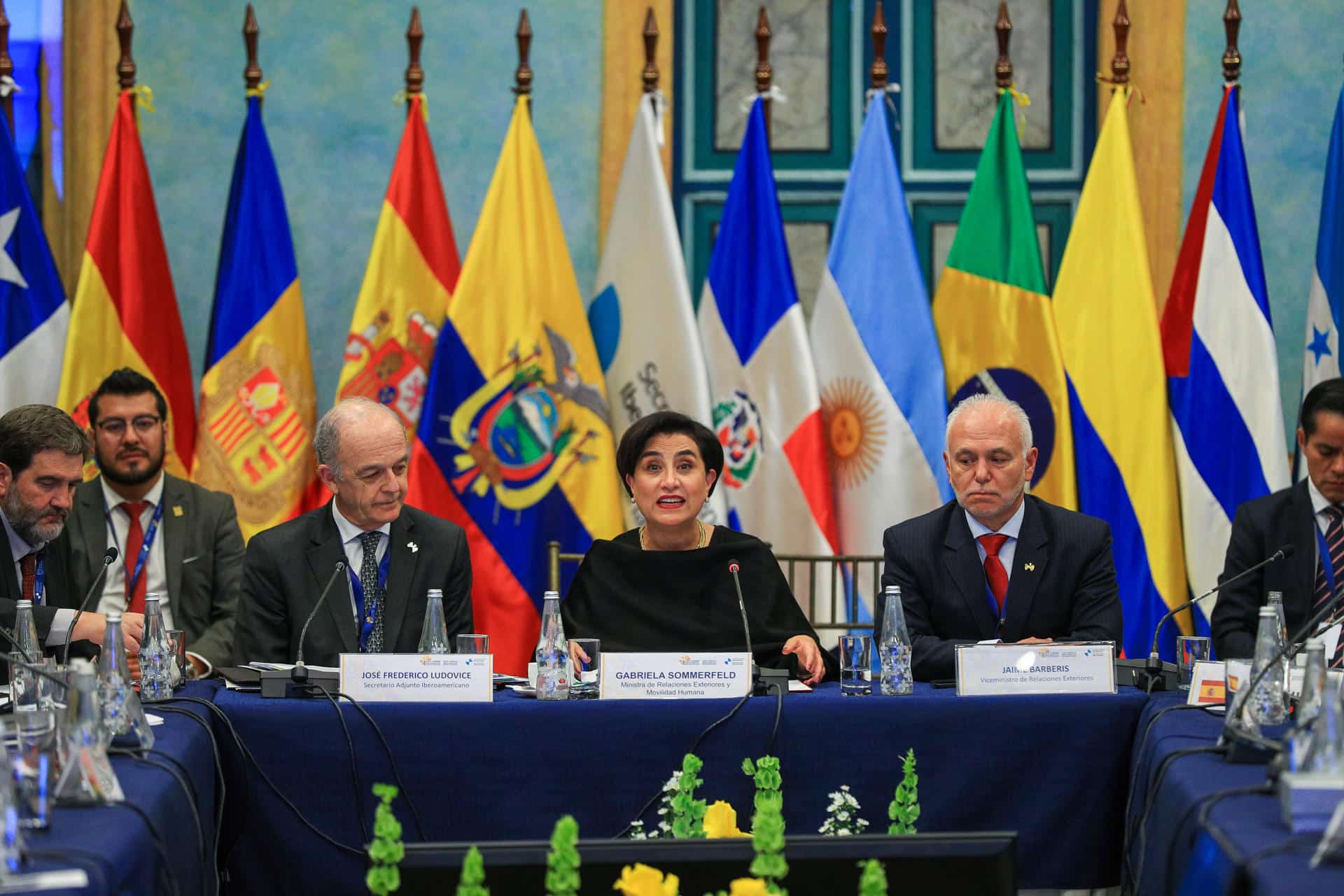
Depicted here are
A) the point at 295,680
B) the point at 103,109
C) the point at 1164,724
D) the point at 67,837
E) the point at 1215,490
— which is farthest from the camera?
the point at 103,109

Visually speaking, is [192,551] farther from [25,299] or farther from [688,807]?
[688,807]

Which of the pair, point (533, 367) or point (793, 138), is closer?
point (533, 367)

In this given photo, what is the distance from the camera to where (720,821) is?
2.50 meters

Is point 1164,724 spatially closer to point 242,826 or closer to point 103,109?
point 242,826

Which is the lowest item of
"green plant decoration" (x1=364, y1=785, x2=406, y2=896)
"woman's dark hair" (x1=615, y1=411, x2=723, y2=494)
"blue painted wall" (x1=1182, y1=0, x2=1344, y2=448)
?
"green plant decoration" (x1=364, y1=785, x2=406, y2=896)

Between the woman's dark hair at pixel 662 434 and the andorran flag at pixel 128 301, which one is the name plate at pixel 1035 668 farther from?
the andorran flag at pixel 128 301

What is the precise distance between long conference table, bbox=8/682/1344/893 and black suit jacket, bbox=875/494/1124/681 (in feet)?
1.63

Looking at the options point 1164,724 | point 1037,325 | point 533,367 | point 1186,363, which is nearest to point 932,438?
point 1037,325

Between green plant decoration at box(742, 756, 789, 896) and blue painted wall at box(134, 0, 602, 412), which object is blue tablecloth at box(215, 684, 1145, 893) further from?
blue painted wall at box(134, 0, 602, 412)

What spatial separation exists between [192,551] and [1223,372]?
3187mm

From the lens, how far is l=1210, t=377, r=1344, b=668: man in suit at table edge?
12.3 feet

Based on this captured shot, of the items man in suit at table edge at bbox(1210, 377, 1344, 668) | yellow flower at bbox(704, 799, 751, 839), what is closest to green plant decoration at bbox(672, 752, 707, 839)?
yellow flower at bbox(704, 799, 751, 839)

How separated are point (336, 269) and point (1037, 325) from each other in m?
2.47

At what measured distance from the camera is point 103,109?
5430 mm
